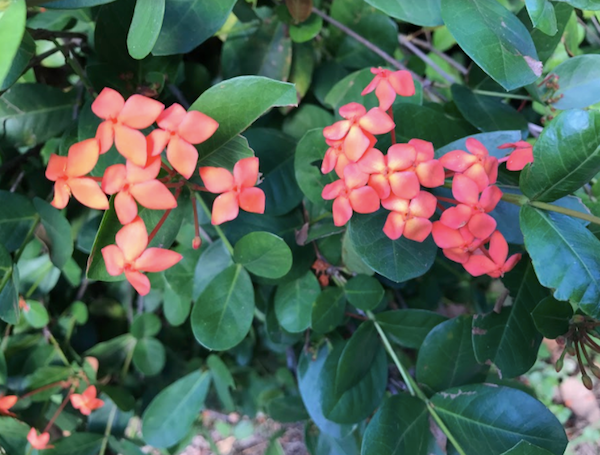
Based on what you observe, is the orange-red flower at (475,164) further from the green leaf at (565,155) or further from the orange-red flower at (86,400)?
the orange-red flower at (86,400)

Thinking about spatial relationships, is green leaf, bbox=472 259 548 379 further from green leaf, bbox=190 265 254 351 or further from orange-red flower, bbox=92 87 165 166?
orange-red flower, bbox=92 87 165 166

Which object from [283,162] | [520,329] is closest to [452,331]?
[520,329]

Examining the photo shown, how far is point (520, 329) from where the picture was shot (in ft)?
2.23

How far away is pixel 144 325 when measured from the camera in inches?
→ 40.6

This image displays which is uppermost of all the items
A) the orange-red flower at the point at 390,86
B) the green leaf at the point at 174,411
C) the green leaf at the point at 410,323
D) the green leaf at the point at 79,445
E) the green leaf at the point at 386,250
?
the orange-red flower at the point at 390,86

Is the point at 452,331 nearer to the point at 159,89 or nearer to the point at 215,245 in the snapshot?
the point at 215,245

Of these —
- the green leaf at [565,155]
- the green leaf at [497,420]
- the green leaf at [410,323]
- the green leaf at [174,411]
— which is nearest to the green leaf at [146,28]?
the green leaf at [565,155]

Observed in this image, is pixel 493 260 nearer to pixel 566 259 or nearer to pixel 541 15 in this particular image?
pixel 566 259

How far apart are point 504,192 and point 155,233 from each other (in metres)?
0.45

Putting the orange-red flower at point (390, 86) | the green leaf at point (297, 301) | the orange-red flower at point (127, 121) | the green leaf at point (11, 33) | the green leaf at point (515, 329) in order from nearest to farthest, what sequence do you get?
the green leaf at point (11, 33) < the orange-red flower at point (127, 121) < the orange-red flower at point (390, 86) < the green leaf at point (515, 329) < the green leaf at point (297, 301)

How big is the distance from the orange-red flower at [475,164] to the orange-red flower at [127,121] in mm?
326

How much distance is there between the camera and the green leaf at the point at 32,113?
770 millimetres

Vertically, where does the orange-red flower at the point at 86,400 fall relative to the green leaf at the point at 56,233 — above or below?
below

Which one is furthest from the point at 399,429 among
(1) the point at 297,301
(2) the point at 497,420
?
(1) the point at 297,301
